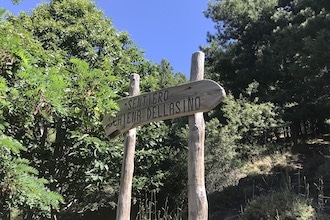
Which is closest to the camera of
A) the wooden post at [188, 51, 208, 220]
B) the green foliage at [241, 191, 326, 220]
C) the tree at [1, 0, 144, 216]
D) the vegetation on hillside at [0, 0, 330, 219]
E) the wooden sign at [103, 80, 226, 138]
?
the wooden post at [188, 51, 208, 220]

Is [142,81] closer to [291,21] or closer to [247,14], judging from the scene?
[291,21]

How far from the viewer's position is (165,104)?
3.61m

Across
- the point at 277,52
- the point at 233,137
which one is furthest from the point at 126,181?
the point at 277,52

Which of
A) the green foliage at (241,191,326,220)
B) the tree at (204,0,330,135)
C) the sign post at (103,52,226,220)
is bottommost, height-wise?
the green foliage at (241,191,326,220)

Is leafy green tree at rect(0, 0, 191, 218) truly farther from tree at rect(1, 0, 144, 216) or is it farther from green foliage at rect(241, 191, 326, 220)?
green foliage at rect(241, 191, 326, 220)

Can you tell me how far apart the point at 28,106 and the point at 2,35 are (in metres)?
0.63

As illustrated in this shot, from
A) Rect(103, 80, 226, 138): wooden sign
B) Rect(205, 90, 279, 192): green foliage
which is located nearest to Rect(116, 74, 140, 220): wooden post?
Rect(103, 80, 226, 138): wooden sign

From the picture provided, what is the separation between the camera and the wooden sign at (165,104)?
10.6 feet

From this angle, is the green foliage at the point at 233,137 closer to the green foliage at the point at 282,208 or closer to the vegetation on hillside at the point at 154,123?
the vegetation on hillside at the point at 154,123

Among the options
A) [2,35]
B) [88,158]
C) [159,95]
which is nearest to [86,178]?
[88,158]

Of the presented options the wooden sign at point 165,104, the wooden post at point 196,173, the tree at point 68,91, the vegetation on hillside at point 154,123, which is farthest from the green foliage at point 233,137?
the wooden post at point 196,173

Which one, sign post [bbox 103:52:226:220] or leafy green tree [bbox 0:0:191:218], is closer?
sign post [bbox 103:52:226:220]

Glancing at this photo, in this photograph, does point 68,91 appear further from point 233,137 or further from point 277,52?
point 277,52

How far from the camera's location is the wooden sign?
3230 millimetres
